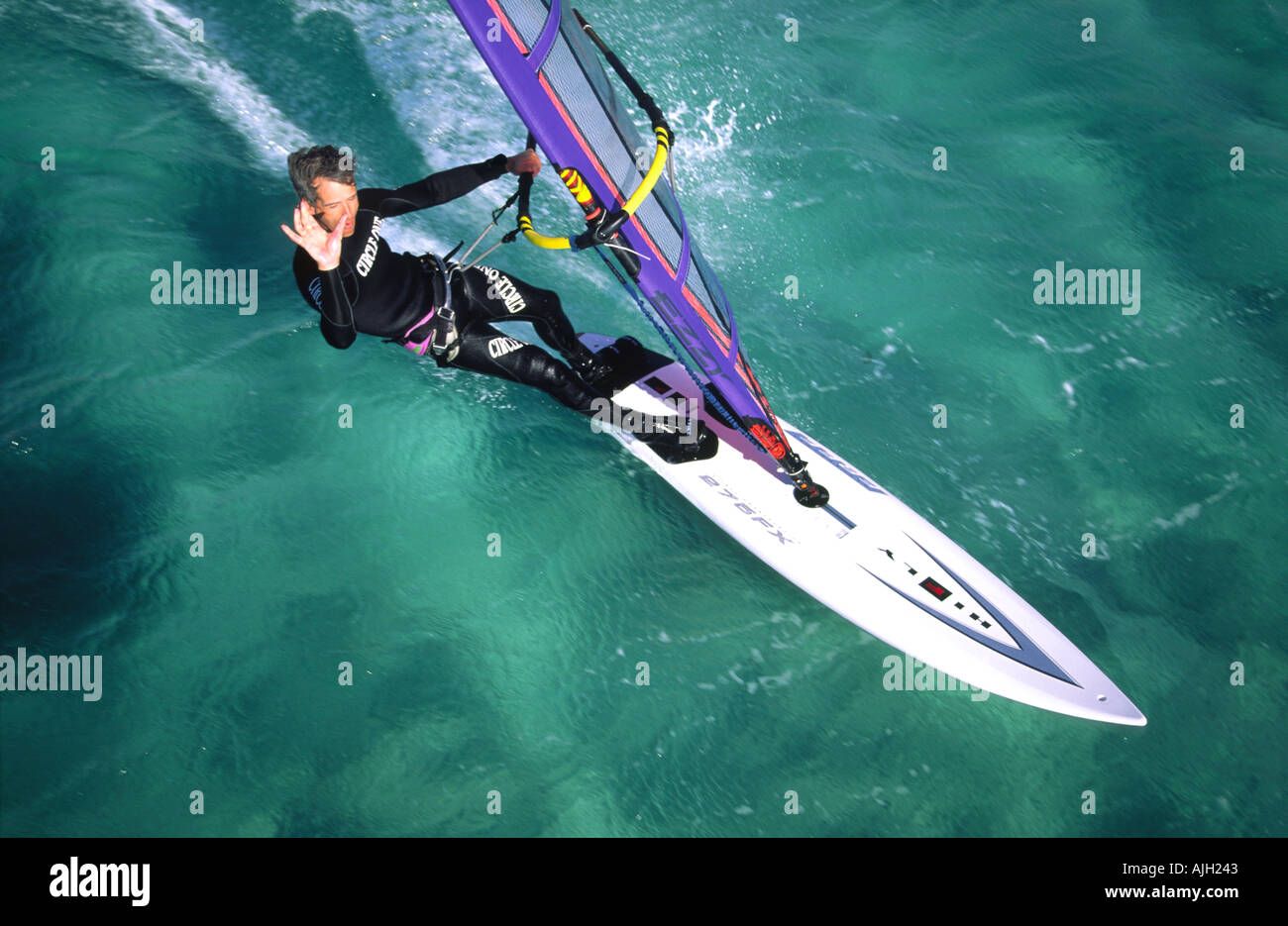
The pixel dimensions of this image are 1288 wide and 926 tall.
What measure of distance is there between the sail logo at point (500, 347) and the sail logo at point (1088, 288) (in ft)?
15.6

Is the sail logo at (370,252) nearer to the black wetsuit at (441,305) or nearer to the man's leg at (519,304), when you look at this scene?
the black wetsuit at (441,305)

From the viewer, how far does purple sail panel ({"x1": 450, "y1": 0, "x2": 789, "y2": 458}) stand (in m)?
4.18

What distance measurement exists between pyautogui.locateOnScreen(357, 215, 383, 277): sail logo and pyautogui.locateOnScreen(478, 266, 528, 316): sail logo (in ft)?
2.74

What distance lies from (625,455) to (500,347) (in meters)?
1.39

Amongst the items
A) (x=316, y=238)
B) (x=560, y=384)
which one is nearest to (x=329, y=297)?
(x=316, y=238)

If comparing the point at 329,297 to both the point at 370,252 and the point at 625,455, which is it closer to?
the point at 370,252

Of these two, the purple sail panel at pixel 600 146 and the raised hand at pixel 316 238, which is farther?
the raised hand at pixel 316 238

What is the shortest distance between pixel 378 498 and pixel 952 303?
200 inches

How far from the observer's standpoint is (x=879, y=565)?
261 inches

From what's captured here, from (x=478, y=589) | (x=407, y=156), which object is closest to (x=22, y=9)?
(x=407, y=156)

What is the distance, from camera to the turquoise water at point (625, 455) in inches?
230

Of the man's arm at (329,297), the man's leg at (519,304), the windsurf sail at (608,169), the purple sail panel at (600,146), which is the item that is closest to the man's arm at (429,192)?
the windsurf sail at (608,169)

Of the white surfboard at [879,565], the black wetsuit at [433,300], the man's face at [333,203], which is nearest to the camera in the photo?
the man's face at [333,203]

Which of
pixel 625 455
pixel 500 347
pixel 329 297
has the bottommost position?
pixel 625 455
